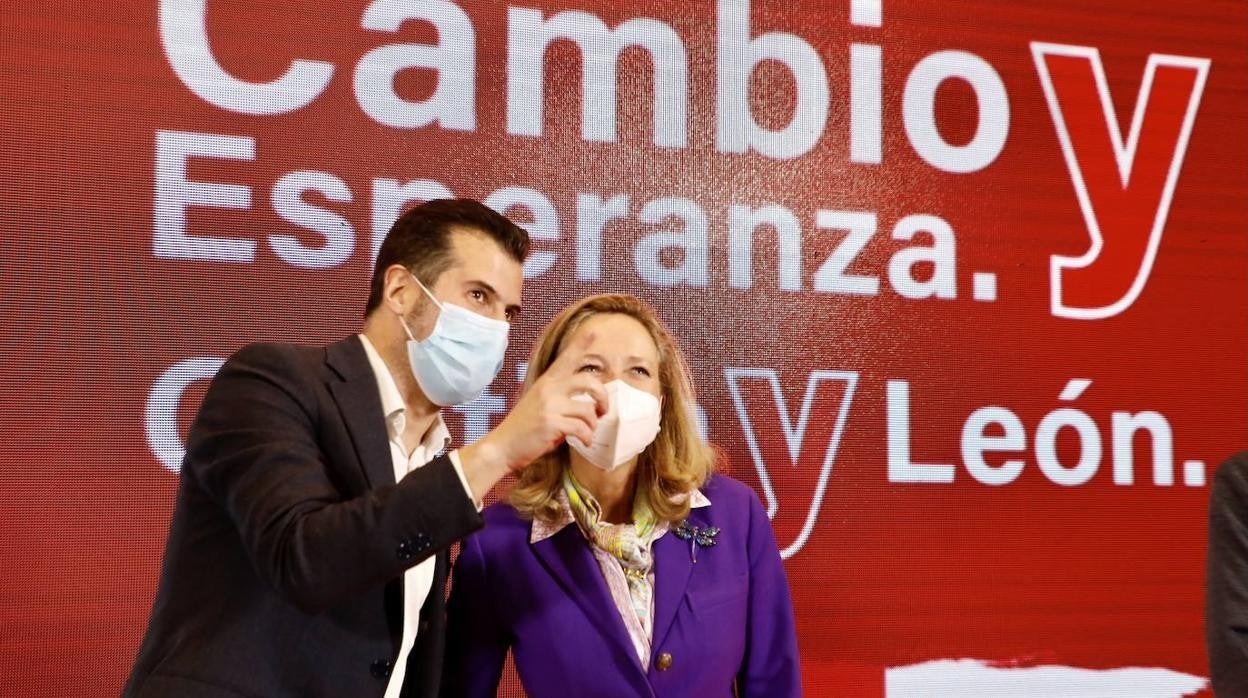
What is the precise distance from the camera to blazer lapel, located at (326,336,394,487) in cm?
198

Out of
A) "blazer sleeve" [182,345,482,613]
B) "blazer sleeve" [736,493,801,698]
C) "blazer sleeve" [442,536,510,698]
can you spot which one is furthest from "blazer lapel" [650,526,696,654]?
"blazer sleeve" [182,345,482,613]

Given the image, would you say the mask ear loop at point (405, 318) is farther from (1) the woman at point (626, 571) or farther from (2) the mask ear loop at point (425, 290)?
(1) the woman at point (626, 571)

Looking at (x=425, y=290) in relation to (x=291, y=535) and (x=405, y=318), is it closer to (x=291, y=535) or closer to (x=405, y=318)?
(x=405, y=318)

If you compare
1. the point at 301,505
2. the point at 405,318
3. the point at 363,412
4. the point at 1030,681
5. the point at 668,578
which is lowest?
the point at 1030,681

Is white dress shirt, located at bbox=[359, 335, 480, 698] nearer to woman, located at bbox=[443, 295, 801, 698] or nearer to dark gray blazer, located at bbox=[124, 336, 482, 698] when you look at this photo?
dark gray blazer, located at bbox=[124, 336, 482, 698]

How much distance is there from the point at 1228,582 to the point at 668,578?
101 cm

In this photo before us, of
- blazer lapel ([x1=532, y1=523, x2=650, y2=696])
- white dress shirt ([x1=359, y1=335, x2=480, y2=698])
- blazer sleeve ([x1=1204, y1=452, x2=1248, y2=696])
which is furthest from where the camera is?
blazer lapel ([x1=532, y1=523, x2=650, y2=696])

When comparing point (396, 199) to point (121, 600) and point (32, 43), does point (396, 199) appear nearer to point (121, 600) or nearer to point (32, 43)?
point (32, 43)

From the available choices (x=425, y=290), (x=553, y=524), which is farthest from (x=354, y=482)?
(x=553, y=524)

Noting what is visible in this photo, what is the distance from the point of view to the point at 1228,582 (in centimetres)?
201

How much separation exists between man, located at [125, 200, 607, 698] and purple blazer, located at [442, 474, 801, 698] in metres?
0.29

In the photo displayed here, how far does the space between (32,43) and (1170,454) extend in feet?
10.9

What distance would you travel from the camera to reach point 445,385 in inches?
85.7

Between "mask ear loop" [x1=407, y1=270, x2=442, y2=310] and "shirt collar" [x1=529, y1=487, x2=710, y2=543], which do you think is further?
"shirt collar" [x1=529, y1=487, x2=710, y2=543]
